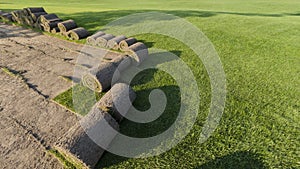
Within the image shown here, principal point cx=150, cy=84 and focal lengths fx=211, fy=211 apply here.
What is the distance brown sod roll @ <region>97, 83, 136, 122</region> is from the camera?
741cm

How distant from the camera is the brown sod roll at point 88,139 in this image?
5891 mm

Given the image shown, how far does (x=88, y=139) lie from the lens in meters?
6.26

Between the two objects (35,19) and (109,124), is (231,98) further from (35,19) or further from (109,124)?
(35,19)

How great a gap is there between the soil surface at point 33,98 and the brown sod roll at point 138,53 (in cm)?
181

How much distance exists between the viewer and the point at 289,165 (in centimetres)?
580

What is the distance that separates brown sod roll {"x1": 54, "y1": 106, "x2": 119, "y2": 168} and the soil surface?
26.8 inches

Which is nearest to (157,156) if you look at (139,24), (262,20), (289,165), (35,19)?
(289,165)

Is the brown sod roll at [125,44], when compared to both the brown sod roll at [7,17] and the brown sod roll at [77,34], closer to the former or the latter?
the brown sod roll at [77,34]

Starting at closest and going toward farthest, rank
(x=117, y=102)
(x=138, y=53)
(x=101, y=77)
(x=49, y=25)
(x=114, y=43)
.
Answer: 1. (x=117, y=102)
2. (x=101, y=77)
3. (x=138, y=53)
4. (x=114, y=43)
5. (x=49, y=25)

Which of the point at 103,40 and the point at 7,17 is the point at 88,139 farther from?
the point at 7,17

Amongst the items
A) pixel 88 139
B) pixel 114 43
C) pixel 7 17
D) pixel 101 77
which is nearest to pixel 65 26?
pixel 114 43

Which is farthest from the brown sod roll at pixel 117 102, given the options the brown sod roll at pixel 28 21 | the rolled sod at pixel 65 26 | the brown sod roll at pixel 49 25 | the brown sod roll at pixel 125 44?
the brown sod roll at pixel 28 21

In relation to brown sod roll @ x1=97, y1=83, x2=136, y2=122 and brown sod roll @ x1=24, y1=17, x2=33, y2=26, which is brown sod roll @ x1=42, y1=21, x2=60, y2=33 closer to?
brown sod roll @ x1=24, y1=17, x2=33, y2=26

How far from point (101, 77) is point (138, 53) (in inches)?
117
